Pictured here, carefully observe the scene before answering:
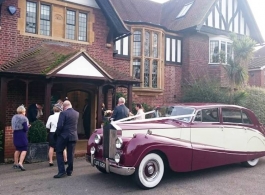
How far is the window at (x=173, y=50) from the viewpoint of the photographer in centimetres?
1745

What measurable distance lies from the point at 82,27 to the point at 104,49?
1.36m

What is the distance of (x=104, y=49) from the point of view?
13305mm

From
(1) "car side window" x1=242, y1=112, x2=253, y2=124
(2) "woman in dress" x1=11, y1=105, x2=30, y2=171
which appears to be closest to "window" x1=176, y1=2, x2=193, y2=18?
(1) "car side window" x1=242, y1=112, x2=253, y2=124

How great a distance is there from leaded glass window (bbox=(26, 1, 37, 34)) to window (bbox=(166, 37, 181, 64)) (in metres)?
8.21

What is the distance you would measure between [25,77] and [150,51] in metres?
8.08

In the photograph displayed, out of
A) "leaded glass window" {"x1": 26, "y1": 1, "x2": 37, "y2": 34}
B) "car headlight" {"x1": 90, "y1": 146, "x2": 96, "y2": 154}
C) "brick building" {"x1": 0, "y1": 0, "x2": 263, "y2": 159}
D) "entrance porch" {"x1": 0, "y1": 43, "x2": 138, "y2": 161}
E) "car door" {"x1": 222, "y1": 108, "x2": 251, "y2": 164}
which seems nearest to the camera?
"car headlight" {"x1": 90, "y1": 146, "x2": 96, "y2": 154}

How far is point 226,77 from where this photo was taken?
18.3 m

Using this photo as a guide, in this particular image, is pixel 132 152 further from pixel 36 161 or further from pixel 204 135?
pixel 36 161

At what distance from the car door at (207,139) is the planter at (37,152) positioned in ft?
14.9

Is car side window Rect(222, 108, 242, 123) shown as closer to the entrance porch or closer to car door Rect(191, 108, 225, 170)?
car door Rect(191, 108, 225, 170)

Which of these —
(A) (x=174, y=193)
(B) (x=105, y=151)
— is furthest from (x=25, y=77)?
(A) (x=174, y=193)

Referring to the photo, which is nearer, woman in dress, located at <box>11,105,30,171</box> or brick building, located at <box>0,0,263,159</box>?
woman in dress, located at <box>11,105,30,171</box>

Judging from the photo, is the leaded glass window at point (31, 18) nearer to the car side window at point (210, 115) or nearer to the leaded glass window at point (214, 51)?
the car side window at point (210, 115)

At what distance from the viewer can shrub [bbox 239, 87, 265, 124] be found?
52.5ft
